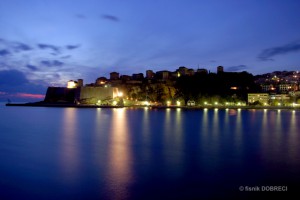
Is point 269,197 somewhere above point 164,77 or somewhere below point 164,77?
below

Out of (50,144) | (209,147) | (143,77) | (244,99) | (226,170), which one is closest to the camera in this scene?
(226,170)

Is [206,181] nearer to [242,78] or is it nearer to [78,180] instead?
[78,180]

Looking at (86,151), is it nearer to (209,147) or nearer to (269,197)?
(209,147)

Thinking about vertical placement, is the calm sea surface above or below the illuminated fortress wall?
below

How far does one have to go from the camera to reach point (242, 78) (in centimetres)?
5222

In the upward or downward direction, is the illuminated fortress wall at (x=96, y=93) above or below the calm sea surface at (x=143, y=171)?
above

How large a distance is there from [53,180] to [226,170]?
3723mm

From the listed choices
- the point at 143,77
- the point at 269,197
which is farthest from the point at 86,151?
the point at 143,77

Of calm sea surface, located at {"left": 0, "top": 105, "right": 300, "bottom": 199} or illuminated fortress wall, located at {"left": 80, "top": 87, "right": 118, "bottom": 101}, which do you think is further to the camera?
illuminated fortress wall, located at {"left": 80, "top": 87, "right": 118, "bottom": 101}

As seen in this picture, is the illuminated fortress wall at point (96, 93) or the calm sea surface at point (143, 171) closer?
the calm sea surface at point (143, 171)

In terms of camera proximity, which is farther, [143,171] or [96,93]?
[96,93]

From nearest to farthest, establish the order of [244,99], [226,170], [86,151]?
[226,170], [86,151], [244,99]

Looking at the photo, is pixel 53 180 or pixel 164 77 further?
pixel 164 77

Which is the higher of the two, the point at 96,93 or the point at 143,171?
the point at 96,93
